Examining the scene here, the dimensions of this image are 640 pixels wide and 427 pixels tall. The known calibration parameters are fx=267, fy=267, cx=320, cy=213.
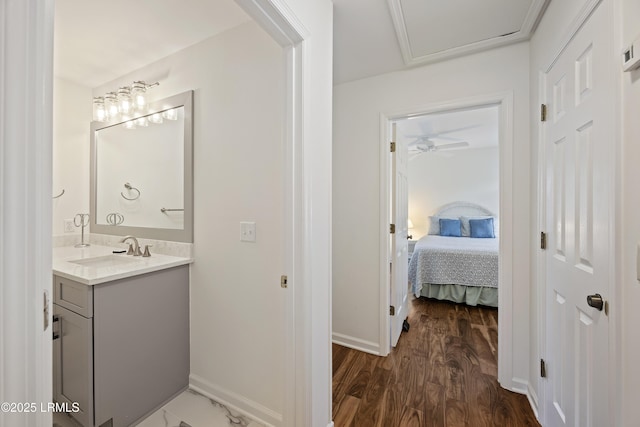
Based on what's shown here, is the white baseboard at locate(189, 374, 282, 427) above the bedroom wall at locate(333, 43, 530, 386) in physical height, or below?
below

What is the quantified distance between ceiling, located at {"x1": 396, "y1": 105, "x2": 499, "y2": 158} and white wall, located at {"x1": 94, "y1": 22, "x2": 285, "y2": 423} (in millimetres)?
2005

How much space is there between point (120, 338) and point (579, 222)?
2.37m

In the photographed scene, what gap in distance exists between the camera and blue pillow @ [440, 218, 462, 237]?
510 centimetres

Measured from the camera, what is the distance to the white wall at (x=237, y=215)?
4.96 ft

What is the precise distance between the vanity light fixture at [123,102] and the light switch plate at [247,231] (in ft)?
4.47

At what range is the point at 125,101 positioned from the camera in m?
2.11

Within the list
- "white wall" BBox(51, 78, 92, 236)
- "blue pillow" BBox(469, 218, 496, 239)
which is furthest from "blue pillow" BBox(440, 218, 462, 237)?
"white wall" BBox(51, 78, 92, 236)

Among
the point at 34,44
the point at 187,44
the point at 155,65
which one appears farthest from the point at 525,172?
the point at 155,65

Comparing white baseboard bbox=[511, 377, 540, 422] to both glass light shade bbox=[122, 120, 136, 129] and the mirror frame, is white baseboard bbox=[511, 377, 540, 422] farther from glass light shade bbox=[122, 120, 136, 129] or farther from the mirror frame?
glass light shade bbox=[122, 120, 136, 129]

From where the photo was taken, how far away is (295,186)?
1.24 meters

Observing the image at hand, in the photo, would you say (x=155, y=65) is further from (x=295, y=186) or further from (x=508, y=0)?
(x=508, y=0)

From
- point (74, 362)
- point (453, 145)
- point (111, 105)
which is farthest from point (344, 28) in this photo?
point (453, 145)

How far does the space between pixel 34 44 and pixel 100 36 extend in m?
1.90

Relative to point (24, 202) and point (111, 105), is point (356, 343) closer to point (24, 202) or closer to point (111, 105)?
point (24, 202)
